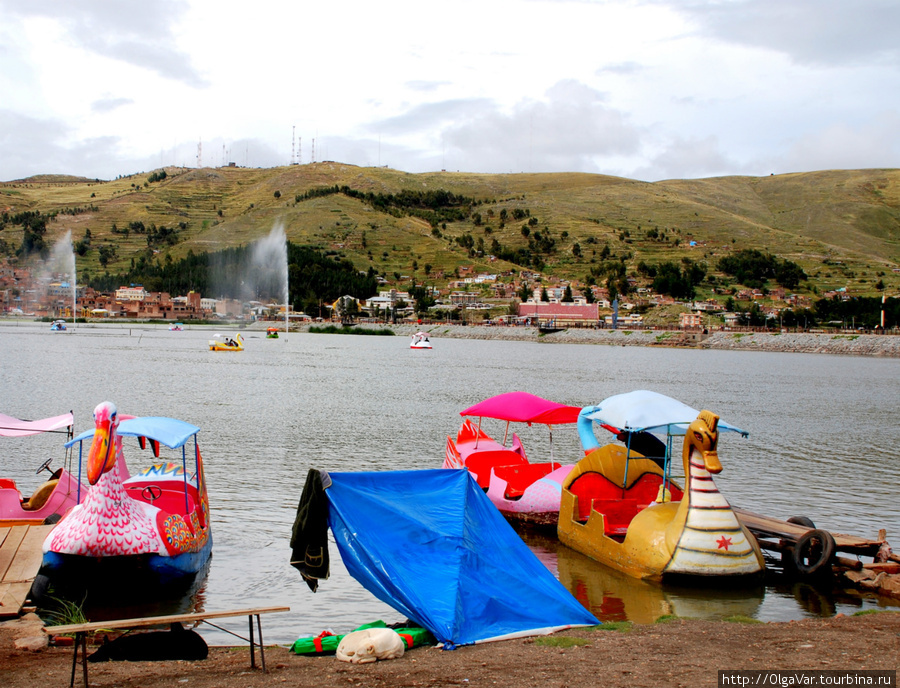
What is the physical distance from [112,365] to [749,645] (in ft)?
205

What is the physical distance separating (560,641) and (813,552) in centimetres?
701

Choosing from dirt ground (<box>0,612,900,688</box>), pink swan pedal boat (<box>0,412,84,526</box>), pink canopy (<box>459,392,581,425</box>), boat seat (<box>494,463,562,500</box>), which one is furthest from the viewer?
pink canopy (<box>459,392,581,425</box>)

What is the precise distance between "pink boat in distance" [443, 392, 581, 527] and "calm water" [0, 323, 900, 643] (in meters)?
0.99

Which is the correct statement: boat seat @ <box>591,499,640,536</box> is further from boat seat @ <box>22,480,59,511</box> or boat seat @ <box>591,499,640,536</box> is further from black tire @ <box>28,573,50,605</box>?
boat seat @ <box>22,480,59,511</box>

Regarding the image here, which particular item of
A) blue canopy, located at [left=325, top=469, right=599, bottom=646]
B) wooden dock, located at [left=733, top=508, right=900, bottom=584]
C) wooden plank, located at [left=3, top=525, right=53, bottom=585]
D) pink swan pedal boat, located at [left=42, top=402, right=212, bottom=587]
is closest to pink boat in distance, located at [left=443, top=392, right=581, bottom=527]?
wooden dock, located at [left=733, top=508, right=900, bottom=584]

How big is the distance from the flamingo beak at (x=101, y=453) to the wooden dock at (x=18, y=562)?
1.56 metres

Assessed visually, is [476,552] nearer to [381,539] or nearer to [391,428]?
[381,539]

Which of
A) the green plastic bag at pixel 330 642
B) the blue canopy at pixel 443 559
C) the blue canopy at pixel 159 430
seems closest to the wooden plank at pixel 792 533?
the blue canopy at pixel 443 559

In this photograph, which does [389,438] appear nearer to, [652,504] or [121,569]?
[652,504]

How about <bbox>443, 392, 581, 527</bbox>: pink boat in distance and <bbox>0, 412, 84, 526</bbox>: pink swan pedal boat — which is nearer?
<bbox>0, 412, 84, 526</bbox>: pink swan pedal boat

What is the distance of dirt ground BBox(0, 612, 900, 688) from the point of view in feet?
26.1

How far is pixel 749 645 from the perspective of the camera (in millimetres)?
9312

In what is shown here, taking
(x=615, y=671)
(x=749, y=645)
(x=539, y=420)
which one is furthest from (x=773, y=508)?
(x=615, y=671)

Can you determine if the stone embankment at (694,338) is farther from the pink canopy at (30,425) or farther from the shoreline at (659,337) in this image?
the pink canopy at (30,425)
